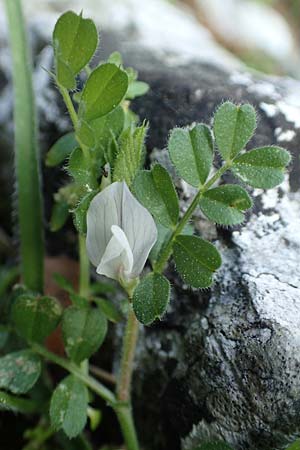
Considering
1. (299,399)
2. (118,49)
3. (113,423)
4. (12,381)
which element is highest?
(118,49)

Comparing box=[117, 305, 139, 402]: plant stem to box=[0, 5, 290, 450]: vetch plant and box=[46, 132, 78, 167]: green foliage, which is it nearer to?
box=[0, 5, 290, 450]: vetch plant

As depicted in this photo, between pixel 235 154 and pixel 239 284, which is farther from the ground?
pixel 235 154

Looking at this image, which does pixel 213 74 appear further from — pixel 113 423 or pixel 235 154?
pixel 113 423

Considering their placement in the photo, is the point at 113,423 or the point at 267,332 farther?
the point at 113,423

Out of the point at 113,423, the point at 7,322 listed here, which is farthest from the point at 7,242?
the point at 113,423

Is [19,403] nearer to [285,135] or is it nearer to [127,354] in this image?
[127,354]

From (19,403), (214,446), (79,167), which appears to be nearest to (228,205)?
(79,167)

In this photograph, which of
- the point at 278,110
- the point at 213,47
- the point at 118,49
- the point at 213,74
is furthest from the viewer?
the point at 213,47
